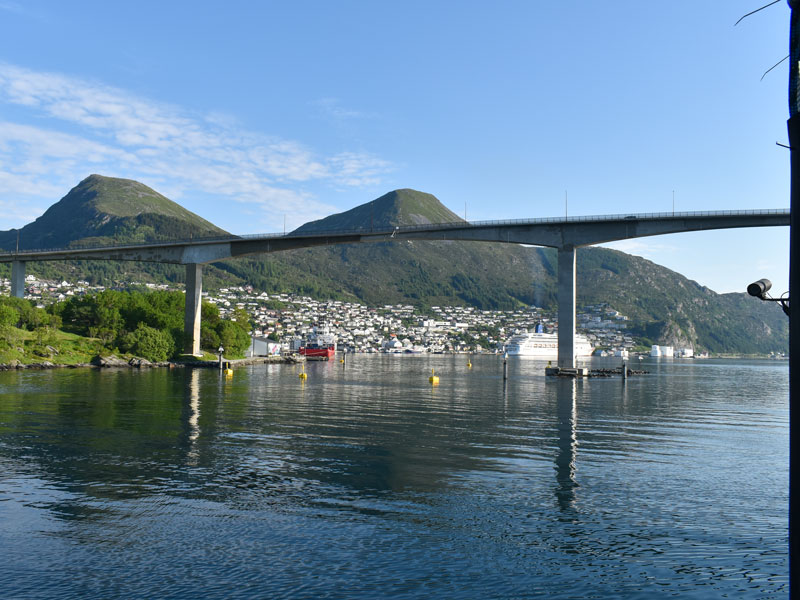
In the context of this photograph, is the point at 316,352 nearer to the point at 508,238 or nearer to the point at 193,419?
the point at 508,238

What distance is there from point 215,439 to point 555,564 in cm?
2221

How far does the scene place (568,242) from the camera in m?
89.3

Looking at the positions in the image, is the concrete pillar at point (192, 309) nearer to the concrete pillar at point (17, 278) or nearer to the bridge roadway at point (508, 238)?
the bridge roadway at point (508, 238)

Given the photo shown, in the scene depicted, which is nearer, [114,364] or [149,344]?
[114,364]

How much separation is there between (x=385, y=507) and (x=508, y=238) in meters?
76.4

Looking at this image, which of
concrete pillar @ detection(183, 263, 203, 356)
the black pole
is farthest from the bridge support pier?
the black pole

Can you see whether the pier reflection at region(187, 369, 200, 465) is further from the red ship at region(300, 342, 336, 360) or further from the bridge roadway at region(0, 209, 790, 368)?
the red ship at region(300, 342, 336, 360)

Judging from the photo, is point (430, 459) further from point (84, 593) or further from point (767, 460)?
point (84, 593)

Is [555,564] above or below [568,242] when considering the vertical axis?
below

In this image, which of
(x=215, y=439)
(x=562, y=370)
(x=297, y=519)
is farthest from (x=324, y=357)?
(x=297, y=519)

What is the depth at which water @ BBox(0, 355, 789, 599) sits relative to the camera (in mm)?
→ 14531

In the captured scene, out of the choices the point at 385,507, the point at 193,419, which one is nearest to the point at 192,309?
the point at 193,419

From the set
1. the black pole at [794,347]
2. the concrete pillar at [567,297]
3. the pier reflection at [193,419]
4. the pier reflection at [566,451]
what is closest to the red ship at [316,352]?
the concrete pillar at [567,297]

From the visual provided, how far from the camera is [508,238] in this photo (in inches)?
3686
